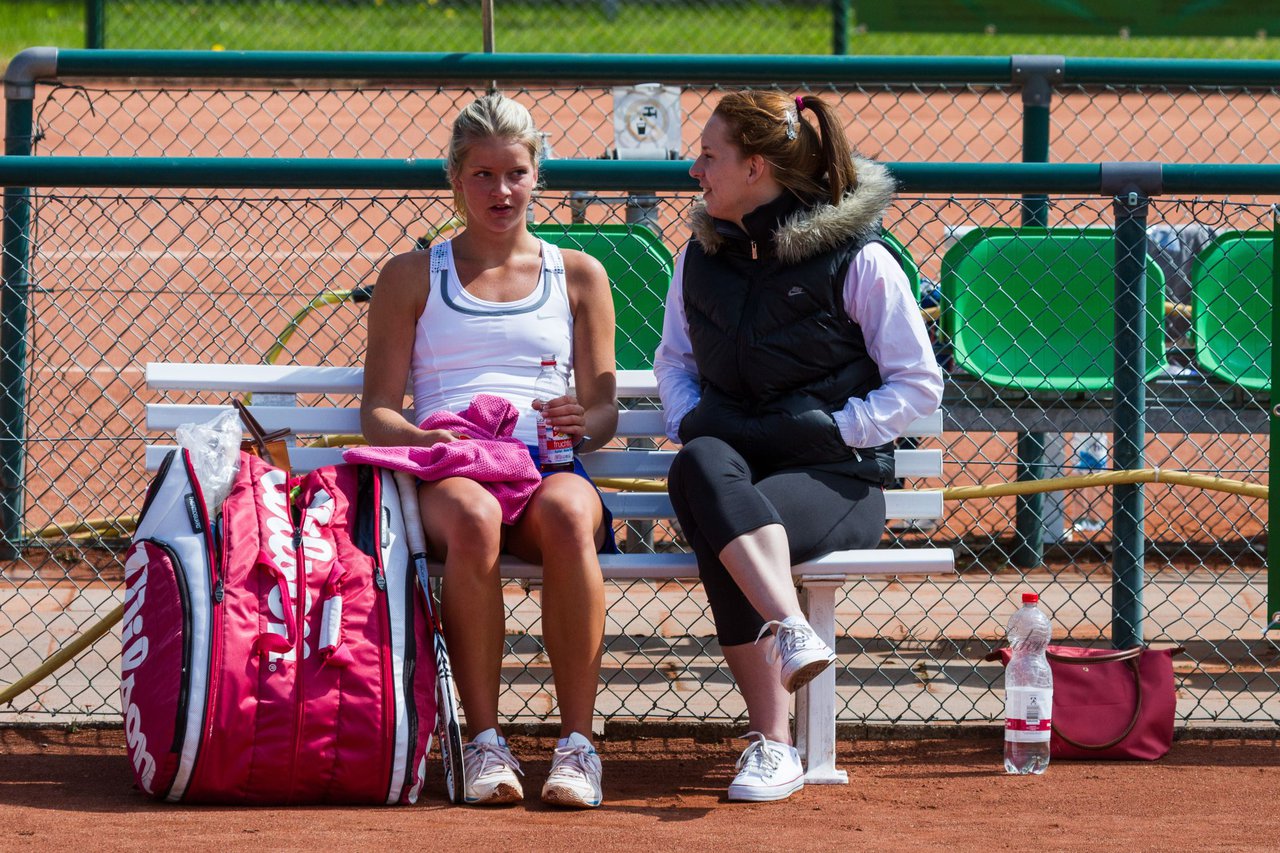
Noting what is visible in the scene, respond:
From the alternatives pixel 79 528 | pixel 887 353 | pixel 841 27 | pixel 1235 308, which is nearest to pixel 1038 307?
pixel 1235 308

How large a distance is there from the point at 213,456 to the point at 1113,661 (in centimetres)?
202

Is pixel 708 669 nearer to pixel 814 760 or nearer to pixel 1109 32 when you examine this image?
pixel 814 760

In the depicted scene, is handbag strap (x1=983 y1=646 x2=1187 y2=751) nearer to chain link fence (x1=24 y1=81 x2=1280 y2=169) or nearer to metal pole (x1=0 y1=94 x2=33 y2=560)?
metal pole (x1=0 y1=94 x2=33 y2=560)

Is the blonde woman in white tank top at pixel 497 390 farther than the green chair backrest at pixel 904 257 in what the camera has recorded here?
No

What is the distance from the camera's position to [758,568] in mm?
3113

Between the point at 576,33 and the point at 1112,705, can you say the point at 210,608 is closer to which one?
the point at 1112,705

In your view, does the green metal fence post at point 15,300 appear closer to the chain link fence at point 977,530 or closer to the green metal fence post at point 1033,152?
the chain link fence at point 977,530

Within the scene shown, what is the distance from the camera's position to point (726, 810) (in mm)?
3145

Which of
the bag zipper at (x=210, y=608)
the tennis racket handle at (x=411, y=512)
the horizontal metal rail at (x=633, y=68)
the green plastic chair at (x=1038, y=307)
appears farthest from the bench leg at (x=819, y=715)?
the horizontal metal rail at (x=633, y=68)

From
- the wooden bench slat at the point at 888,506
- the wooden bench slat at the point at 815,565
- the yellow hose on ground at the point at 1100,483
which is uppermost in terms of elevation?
the yellow hose on ground at the point at 1100,483

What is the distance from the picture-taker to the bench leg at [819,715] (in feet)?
10.9

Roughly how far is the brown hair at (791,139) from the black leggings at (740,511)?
23.5 inches

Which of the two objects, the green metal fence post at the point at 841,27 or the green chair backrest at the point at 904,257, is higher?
the green metal fence post at the point at 841,27

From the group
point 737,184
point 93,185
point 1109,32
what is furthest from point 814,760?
point 1109,32
